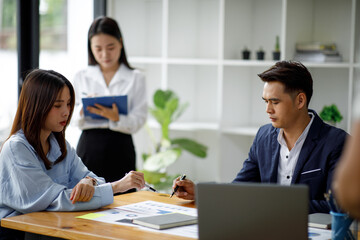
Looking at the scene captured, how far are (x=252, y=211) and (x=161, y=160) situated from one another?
269 centimetres

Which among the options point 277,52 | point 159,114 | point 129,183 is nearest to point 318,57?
point 277,52

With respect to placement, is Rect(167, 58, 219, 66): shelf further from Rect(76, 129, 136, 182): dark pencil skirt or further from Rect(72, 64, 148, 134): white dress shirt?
Rect(76, 129, 136, 182): dark pencil skirt

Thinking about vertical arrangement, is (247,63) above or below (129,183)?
above

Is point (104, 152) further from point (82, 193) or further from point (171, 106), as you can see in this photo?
point (82, 193)

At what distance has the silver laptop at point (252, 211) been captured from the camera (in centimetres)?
171

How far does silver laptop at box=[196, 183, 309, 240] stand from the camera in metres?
1.71

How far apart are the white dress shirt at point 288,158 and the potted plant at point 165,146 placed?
184 cm

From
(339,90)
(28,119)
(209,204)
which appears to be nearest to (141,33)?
(339,90)

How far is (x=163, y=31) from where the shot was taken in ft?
15.5

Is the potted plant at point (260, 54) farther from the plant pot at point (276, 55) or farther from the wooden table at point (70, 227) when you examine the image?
the wooden table at point (70, 227)

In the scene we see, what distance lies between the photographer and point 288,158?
2592 mm

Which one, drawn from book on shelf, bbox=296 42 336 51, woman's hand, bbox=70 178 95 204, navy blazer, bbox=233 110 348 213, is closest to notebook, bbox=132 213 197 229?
woman's hand, bbox=70 178 95 204

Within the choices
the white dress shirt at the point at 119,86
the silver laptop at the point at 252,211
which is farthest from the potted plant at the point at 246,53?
the silver laptop at the point at 252,211

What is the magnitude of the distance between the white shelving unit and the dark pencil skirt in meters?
1.00
